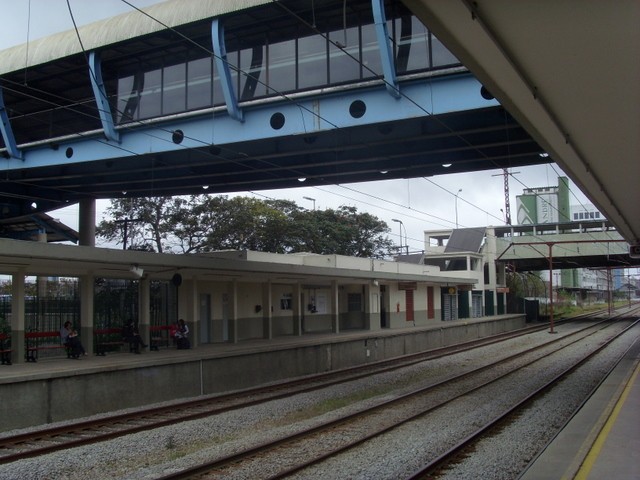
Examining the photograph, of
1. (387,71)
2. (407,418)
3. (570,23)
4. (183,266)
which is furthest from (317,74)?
(570,23)

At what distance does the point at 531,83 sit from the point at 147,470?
7.26 m

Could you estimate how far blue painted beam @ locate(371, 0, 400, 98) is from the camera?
1334 cm

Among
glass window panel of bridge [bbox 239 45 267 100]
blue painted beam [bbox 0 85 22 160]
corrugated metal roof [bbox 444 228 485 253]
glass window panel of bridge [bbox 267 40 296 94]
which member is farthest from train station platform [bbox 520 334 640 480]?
corrugated metal roof [bbox 444 228 485 253]

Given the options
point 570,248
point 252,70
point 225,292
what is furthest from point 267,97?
point 570,248

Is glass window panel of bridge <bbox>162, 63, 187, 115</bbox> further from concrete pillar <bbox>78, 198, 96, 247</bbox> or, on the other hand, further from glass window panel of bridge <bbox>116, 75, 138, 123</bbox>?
concrete pillar <bbox>78, 198, 96, 247</bbox>

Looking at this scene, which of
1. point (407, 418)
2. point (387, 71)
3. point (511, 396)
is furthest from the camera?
point (511, 396)

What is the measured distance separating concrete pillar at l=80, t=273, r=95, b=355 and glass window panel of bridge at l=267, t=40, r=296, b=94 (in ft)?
23.2

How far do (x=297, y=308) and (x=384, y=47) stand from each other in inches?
578

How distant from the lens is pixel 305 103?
15203 mm

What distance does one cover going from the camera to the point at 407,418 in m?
11.9

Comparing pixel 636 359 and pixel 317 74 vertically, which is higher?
pixel 317 74

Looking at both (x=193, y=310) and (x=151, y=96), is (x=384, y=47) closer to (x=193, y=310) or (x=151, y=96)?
(x=151, y=96)

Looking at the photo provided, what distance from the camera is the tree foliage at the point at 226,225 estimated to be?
4116 cm

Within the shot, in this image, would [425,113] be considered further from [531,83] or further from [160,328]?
[160,328]
